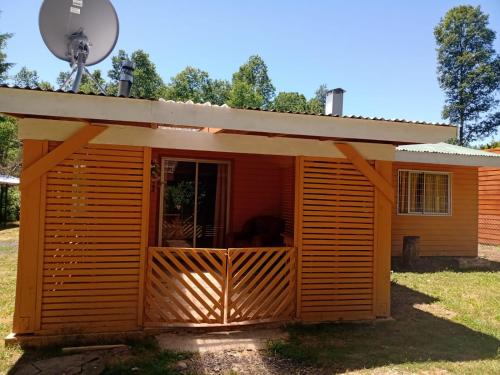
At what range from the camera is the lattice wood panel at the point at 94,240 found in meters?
4.50

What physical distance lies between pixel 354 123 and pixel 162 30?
98.0 ft

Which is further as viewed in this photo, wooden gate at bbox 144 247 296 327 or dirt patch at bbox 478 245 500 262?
dirt patch at bbox 478 245 500 262

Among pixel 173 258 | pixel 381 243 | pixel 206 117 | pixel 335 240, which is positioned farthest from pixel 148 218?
pixel 381 243

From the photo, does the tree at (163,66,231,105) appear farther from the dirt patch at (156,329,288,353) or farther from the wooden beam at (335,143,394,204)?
the dirt patch at (156,329,288,353)

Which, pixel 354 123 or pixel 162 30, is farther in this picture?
pixel 162 30

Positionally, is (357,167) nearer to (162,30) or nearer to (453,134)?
(453,134)

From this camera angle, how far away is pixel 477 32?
29656 millimetres

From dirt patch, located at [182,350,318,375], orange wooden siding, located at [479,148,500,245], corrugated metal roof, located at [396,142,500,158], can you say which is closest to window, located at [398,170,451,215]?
corrugated metal roof, located at [396,142,500,158]

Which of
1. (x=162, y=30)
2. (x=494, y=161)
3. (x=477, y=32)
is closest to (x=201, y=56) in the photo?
(x=162, y=30)

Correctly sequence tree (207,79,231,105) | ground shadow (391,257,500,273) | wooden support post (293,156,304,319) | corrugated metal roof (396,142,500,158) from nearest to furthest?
wooden support post (293,156,304,319)
ground shadow (391,257,500,273)
corrugated metal roof (396,142,500,158)
tree (207,79,231,105)

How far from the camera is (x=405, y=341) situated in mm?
4840

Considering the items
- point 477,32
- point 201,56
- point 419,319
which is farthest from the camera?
point 201,56

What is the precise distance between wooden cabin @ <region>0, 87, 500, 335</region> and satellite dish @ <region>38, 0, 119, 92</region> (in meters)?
2.07

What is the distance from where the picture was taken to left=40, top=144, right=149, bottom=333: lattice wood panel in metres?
4.50
